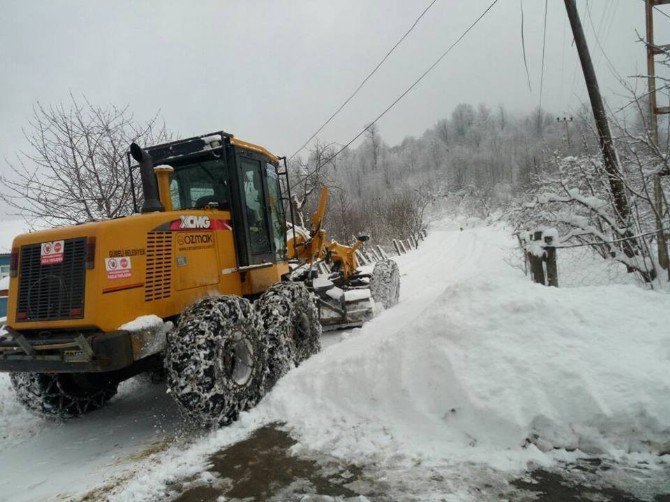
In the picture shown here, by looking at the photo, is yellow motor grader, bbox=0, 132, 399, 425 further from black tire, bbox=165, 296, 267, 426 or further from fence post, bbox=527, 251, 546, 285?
fence post, bbox=527, 251, 546, 285

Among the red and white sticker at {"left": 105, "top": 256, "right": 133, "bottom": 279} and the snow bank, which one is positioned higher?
the red and white sticker at {"left": 105, "top": 256, "right": 133, "bottom": 279}

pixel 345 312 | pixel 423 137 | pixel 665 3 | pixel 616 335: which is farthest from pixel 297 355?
pixel 423 137

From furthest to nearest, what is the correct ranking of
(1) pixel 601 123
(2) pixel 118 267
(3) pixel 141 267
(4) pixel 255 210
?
1. (1) pixel 601 123
2. (4) pixel 255 210
3. (3) pixel 141 267
4. (2) pixel 118 267

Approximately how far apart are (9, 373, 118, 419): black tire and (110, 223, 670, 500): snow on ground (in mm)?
1695

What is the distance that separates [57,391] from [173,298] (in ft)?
5.87

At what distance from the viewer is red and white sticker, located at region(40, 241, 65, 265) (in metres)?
3.98

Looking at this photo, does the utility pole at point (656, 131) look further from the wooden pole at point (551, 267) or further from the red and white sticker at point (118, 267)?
the red and white sticker at point (118, 267)

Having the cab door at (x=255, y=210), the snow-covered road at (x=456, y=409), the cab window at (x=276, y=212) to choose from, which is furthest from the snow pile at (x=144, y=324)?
the cab window at (x=276, y=212)

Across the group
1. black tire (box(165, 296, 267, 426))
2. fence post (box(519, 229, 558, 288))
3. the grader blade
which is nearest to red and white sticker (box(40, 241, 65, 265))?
black tire (box(165, 296, 267, 426))

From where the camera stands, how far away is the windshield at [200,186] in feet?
17.9

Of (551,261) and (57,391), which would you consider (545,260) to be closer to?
(551,261)

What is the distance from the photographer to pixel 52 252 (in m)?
4.02

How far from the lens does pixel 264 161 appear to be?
20.2 ft

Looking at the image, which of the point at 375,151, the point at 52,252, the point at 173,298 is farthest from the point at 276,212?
the point at 375,151
